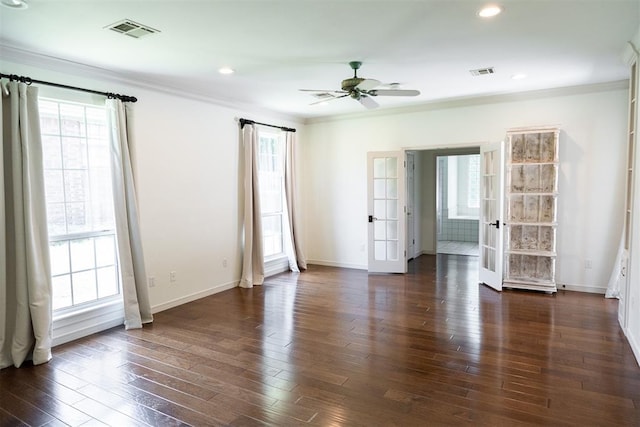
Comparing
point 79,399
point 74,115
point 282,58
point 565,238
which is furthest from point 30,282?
point 565,238

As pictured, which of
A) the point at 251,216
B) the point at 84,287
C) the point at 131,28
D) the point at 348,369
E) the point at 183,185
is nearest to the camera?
the point at 131,28

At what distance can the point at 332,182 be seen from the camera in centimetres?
708

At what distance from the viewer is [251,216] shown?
19.0 feet

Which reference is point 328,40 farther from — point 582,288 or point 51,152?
point 582,288

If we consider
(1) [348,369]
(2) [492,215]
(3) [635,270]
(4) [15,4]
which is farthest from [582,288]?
(4) [15,4]

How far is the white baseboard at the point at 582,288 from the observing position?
16.8ft

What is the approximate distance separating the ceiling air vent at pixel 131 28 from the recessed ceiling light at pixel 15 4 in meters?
0.52

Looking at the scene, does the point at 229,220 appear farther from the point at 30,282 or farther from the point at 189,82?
the point at 30,282

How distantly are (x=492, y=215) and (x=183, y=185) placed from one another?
425 cm

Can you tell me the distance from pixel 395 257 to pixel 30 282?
4.92 meters

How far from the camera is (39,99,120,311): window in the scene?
12.2 ft

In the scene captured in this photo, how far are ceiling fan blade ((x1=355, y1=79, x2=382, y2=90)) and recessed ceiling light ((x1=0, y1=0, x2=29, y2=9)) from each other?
2680 mm

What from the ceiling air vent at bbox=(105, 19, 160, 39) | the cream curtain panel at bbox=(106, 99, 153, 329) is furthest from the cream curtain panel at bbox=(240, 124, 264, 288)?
the ceiling air vent at bbox=(105, 19, 160, 39)

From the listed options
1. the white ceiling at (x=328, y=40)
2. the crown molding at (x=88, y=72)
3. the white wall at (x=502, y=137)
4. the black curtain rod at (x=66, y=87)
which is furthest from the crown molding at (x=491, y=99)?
the black curtain rod at (x=66, y=87)
